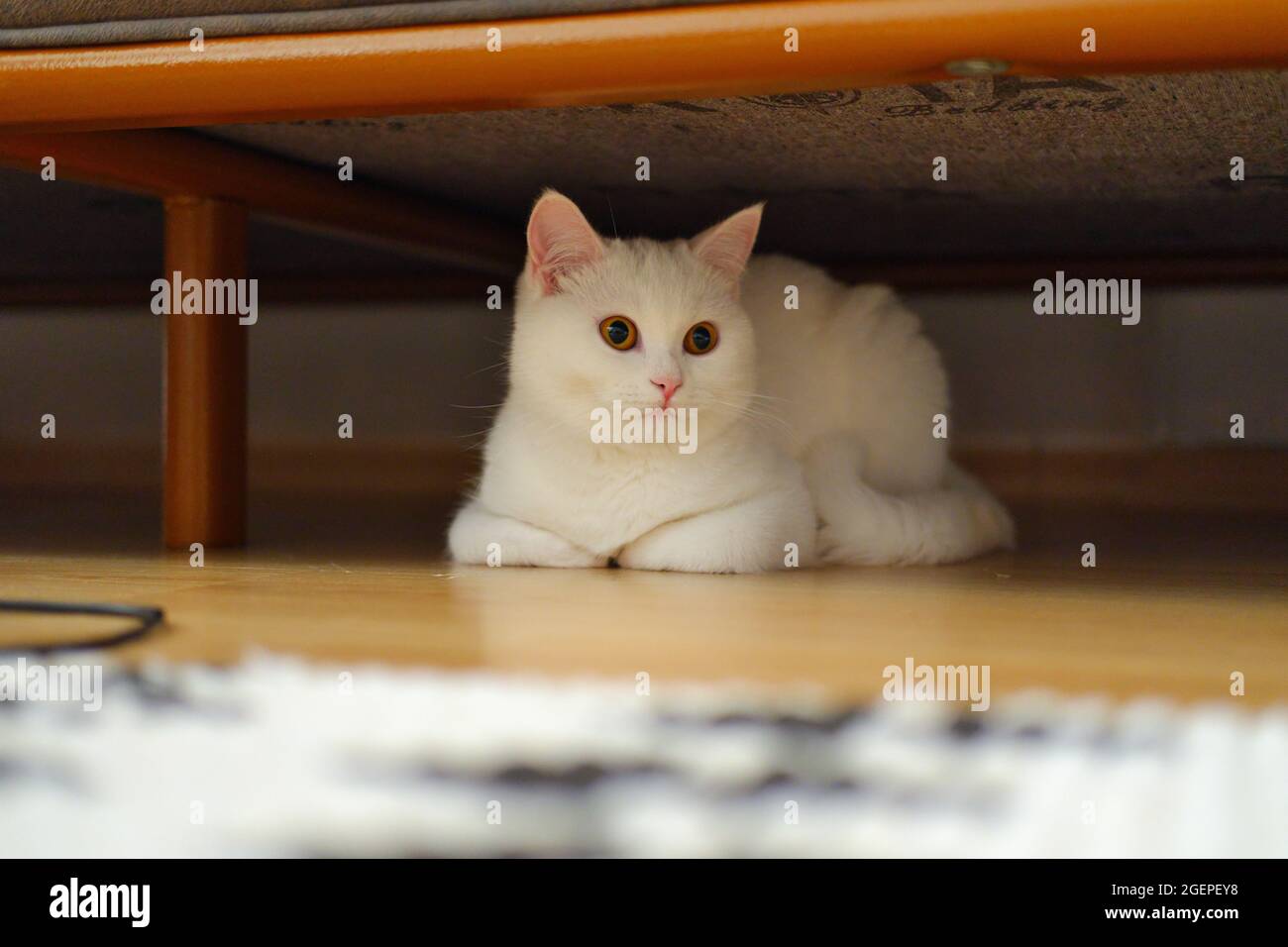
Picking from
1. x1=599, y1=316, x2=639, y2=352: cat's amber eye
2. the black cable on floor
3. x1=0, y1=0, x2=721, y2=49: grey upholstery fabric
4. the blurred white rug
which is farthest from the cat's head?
the blurred white rug

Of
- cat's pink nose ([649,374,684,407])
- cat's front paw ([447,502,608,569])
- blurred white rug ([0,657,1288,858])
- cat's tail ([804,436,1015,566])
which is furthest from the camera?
cat's tail ([804,436,1015,566])

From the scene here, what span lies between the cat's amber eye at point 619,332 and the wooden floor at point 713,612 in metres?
0.31

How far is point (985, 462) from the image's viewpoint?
10.6 feet

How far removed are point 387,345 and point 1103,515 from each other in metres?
1.95

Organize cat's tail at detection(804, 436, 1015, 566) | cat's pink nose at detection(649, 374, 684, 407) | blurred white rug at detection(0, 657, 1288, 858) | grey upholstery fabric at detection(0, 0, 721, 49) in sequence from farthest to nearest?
cat's tail at detection(804, 436, 1015, 566), cat's pink nose at detection(649, 374, 684, 407), grey upholstery fabric at detection(0, 0, 721, 49), blurred white rug at detection(0, 657, 1288, 858)

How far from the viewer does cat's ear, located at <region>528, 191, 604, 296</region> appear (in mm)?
1713

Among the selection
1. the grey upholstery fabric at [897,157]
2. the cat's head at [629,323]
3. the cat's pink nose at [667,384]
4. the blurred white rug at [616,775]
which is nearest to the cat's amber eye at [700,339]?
the cat's head at [629,323]

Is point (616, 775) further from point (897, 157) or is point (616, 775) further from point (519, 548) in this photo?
point (897, 157)

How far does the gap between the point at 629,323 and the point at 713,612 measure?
527 mm

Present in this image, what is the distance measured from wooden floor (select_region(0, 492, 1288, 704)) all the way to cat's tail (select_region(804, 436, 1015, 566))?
0.06m

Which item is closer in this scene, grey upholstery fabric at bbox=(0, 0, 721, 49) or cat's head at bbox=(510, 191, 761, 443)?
grey upholstery fabric at bbox=(0, 0, 721, 49)

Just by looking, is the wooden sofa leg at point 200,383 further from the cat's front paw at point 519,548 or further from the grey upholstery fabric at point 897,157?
the cat's front paw at point 519,548

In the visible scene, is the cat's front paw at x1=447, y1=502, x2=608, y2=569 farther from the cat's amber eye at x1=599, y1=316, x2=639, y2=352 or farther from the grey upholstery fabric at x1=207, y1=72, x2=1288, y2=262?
the grey upholstery fabric at x1=207, y1=72, x2=1288, y2=262
